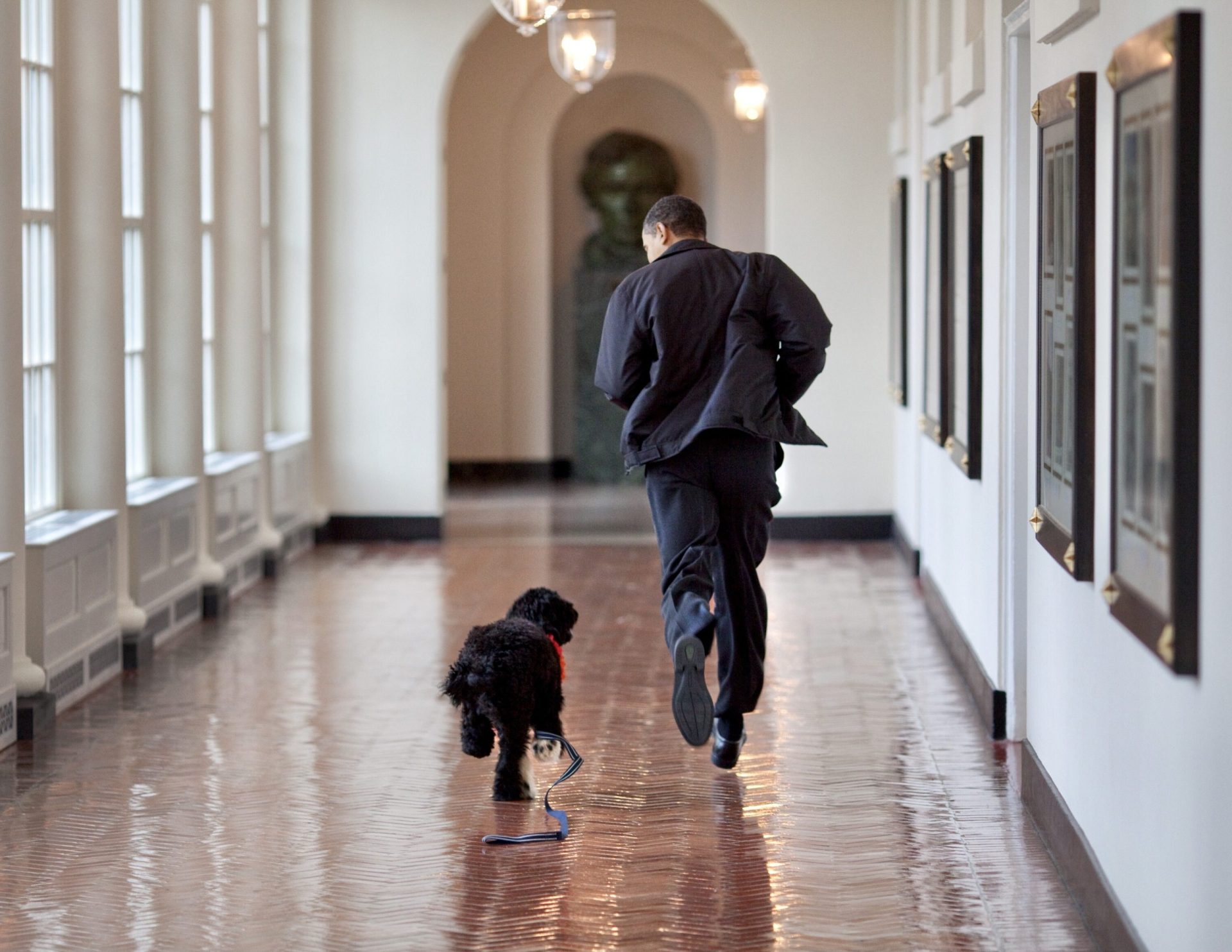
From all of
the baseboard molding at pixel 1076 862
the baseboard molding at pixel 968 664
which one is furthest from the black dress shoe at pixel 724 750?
the baseboard molding at pixel 968 664

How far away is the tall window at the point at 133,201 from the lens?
26.6ft

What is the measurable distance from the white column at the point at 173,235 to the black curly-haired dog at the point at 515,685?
381 centimetres

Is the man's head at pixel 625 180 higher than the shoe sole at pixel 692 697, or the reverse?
the man's head at pixel 625 180

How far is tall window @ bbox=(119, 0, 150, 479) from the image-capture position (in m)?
8.10

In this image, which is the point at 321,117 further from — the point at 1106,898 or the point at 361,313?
the point at 1106,898

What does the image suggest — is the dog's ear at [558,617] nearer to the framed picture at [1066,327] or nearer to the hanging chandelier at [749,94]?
the framed picture at [1066,327]

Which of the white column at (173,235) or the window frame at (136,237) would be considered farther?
→ the white column at (173,235)

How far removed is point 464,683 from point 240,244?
5601mm

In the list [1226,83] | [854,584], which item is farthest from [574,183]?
[1226,83]

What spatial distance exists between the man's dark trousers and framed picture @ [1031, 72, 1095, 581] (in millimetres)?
861

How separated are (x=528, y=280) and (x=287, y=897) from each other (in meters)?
11.7

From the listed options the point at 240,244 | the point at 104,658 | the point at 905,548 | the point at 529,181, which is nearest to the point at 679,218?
the point at 104,658

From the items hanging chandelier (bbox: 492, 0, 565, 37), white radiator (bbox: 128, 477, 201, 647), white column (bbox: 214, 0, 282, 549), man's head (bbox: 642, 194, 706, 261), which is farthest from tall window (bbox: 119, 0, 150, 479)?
man's head (bbox: 642, 194, 706, 261)

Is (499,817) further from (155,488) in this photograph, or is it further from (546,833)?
(155,488)
